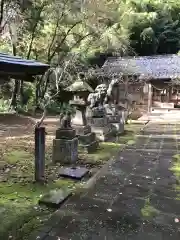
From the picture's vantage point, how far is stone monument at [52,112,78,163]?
7246mm

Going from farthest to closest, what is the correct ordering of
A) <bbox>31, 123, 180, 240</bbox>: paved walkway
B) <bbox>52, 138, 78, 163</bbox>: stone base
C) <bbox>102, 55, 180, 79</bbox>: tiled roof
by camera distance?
1. <bbox>102, 55, 180, 79</bbox>: tiled roof
2. <bbox>52, 138, 78, 163</bbox>: stone base
3. <bbox>31, 123, 180, 240</bbox>: paved walkway

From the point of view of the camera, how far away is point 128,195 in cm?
511

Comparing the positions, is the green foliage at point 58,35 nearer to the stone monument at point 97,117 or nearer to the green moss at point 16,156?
the stone monument at point 97,117

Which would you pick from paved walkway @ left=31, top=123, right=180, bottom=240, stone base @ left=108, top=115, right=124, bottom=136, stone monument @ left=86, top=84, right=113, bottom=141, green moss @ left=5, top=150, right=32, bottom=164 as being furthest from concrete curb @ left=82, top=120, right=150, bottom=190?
stone base @ left=108, top=115, right=124, bottom=136

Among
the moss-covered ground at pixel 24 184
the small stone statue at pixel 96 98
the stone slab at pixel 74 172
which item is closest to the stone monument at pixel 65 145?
the moss-covered ground at pixel 24 184

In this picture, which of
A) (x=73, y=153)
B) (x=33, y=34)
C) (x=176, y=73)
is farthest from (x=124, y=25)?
(x=73, y=153)

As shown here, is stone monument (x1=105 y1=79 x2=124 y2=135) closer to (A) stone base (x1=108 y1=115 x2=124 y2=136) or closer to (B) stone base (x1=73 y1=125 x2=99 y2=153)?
(A) stone base (x1=108 y1=115 x2=124 y2=136)

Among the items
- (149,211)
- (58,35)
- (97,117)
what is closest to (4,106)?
(58,35)

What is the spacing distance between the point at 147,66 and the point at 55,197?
76.0 ft

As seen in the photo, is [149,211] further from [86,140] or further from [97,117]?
[97,117]

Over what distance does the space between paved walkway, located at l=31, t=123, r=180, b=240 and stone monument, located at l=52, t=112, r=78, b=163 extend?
1.05 metres

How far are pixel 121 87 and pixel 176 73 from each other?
5.01 metres

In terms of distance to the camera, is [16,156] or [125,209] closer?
[125,209]

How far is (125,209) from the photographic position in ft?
14.8
